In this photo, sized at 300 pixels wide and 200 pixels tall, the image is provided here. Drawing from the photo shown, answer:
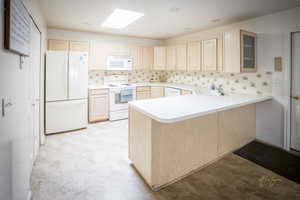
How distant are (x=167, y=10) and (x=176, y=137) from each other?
2169mm

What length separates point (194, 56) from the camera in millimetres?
4270

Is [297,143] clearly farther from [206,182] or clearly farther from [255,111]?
[206,182]

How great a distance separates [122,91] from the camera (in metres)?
4.93

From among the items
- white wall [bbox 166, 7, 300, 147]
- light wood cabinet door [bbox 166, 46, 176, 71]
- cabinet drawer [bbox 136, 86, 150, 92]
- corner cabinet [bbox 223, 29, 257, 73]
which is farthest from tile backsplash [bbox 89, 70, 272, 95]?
cabinet drawer [bbox 136, 86, 150, 92]

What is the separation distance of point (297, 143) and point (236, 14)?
8.15 ft

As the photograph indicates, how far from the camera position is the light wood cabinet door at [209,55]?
3750 mm

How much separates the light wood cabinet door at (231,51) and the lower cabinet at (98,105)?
3.03 m

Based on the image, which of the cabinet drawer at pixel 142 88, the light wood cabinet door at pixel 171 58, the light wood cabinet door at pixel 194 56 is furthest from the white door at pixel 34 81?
the light wood cabinet door at pixel 171 58

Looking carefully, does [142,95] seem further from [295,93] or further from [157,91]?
[295,93]

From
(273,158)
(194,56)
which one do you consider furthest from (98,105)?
(273,158)

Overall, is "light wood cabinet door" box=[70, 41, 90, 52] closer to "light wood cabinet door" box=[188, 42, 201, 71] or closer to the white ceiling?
the white ceiling

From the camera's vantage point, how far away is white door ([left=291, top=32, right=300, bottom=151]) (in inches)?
115

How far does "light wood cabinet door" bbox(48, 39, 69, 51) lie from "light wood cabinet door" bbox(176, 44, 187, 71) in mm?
2838

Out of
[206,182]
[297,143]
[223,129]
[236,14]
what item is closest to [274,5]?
[236,14]
